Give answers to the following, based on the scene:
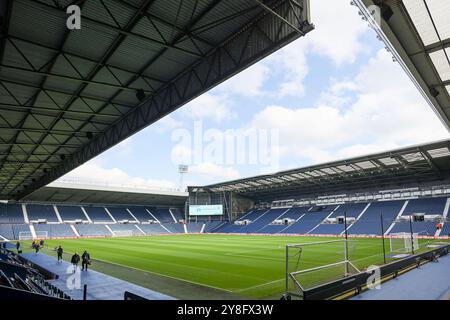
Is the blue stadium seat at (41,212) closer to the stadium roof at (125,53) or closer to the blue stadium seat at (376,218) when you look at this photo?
the stadium roof at (125,53)

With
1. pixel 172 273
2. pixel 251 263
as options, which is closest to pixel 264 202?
pixel 251 263

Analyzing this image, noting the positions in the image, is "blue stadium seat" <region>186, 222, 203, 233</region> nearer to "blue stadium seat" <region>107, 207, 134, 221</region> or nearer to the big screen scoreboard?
the big screen scoreboard

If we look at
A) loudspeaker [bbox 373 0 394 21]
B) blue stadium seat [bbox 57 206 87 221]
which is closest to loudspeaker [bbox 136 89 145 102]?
loudspeaker [bbox 373 0 394 21]

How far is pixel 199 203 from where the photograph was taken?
293ft

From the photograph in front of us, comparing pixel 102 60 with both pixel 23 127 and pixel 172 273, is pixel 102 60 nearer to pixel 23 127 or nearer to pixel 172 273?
pixel 23 127

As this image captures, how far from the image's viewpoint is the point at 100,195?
72562mm

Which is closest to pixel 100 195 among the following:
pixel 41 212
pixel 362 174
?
pixel 41 212

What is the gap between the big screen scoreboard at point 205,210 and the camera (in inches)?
3462

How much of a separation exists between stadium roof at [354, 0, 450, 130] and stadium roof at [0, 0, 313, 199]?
2.53 m

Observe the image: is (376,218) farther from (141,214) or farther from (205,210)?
(141,214)

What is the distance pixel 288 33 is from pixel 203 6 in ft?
9.94

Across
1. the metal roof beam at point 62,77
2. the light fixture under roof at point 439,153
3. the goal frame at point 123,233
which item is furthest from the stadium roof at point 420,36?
the goal frame at point 123,233

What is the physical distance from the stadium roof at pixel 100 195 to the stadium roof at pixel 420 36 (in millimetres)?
64488

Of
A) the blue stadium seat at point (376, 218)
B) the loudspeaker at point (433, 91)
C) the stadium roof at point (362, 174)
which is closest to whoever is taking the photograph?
the loudspeaker at point (433, 91)
